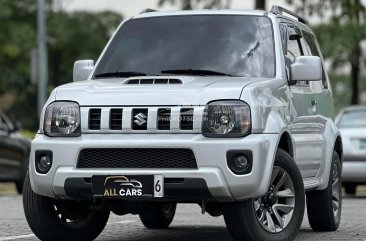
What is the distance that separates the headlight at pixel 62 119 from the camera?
324 inches

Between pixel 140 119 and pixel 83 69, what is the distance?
5.33 feet

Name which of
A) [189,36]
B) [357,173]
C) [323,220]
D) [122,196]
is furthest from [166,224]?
[357,173]

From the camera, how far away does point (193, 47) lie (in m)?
9.31

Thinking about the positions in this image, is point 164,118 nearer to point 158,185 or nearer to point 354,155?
point 158,185

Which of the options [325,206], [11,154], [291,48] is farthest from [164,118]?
[11,154]

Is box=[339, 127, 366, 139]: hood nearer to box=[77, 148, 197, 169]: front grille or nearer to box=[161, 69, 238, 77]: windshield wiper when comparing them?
box=[161, 69, 238, 77]: windshield wiper

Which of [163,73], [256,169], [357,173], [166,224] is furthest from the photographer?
[357,173]

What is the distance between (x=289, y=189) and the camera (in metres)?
8.56

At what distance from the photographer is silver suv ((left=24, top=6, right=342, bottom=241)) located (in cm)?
791

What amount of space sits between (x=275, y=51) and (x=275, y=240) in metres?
1.74

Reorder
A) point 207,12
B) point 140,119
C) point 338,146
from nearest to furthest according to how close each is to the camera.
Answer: point 140,119 → point 207,12 → point 338,146

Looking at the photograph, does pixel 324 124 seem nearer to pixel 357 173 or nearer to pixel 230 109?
pixel 230 109

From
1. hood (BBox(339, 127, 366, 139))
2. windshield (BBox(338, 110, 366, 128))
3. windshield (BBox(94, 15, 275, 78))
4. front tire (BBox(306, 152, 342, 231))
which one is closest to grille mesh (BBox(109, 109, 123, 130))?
windshield (BBox(94, 15, 275, 78))

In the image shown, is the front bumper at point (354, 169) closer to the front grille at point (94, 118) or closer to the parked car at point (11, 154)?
the parked car at point (11, 154)
